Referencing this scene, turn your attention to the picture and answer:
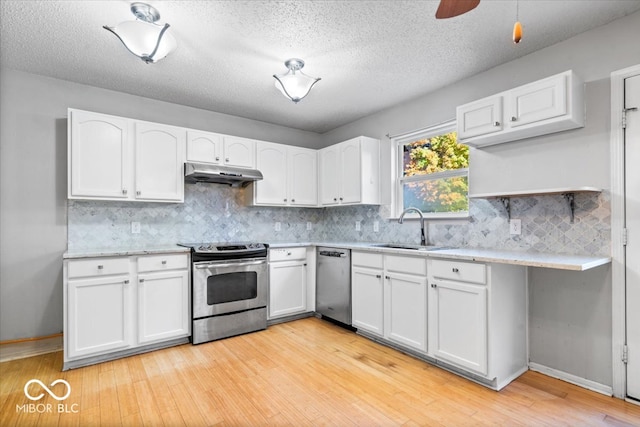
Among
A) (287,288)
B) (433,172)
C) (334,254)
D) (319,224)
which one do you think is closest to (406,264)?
(334,254)

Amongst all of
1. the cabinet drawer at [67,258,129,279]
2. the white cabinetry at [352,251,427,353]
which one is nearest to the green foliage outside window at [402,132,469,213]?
the white cabinetry at [352,251,427,353]

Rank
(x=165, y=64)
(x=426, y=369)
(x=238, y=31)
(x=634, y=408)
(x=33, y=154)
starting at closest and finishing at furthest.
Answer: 1. (x=634, y=408)
2. (x=238, y=31)
3. (x=426, y=369)
4. (x=165, y=64)
5. (x=33, y=154)

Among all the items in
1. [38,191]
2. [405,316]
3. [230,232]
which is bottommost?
[405,316]

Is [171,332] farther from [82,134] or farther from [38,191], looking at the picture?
[82,134]

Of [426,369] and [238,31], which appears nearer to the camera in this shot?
[238,31]

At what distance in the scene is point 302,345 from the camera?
3.06 m

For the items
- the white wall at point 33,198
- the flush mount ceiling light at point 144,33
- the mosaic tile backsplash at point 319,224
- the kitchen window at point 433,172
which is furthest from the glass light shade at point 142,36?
the kitchen window at point 433,172

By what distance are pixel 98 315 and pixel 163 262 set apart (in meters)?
0.63

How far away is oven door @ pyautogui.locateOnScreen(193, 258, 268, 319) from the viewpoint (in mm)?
3137

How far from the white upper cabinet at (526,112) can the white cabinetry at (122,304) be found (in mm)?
2838

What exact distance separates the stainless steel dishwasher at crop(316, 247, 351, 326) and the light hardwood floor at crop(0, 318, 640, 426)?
0.67 metres

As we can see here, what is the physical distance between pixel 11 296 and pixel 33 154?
1.27m

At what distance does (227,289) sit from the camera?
130 inches

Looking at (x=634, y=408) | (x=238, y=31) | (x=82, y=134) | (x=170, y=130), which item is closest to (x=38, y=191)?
(x=82, y=134)
